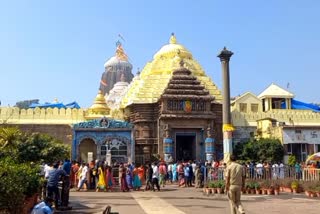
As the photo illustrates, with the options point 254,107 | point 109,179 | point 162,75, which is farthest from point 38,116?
point 254,107

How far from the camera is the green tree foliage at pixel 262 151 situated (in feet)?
131

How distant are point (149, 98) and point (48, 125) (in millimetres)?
10309

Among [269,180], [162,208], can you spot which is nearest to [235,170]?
[162,208]

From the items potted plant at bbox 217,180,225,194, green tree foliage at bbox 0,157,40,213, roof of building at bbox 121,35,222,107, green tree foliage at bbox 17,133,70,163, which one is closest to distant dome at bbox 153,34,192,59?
roof of building at bbox 121,35,222,107

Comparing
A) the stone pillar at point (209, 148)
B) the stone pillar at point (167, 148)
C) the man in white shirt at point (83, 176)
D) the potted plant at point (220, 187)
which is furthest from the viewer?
the stone pillar at point (209, 148)

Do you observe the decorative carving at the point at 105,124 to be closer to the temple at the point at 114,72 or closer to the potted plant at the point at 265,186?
the potted plant at the point at 265,186

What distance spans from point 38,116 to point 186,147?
49.1 ft

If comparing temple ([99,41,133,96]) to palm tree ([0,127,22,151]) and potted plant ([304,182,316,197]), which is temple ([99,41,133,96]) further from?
potted plant ([304,182,316,197])

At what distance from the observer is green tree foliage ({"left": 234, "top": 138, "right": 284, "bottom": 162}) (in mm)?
39781

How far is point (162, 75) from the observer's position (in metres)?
46.1

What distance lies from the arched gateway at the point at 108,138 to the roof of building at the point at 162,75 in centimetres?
564

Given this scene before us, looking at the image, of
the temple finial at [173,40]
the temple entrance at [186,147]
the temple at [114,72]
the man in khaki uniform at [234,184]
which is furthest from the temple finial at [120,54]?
the man in khaki uniform at [234,184]

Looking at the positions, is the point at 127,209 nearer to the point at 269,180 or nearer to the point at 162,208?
the point at 162,208

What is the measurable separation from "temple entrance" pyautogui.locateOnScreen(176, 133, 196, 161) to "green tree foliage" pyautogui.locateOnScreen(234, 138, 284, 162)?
4502mm
